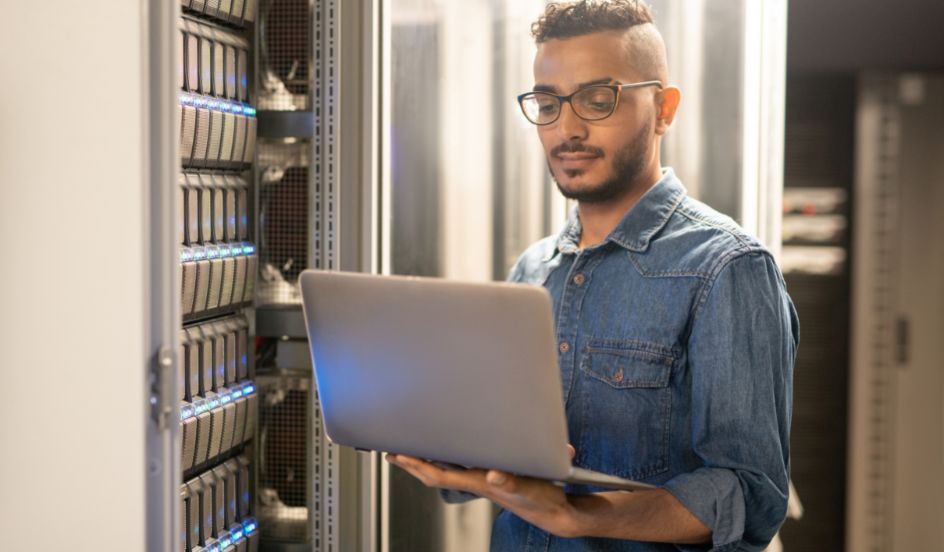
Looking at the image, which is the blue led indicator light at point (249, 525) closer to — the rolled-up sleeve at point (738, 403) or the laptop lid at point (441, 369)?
the laptop lid at point (441, 369)

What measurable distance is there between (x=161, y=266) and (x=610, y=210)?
2.46 feet

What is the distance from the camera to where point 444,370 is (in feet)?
4.49

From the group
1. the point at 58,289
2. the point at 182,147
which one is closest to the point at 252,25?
the point at 182,147

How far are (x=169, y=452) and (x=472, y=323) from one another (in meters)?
0.57

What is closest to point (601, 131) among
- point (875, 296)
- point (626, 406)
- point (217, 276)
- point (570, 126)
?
point (570, 126)

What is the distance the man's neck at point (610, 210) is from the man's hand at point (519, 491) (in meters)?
0.49

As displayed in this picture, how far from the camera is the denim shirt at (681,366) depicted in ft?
4.86

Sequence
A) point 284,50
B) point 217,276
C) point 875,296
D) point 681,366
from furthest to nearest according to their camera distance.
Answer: point 875,296, point 284,50, point 217,276, point 681,366

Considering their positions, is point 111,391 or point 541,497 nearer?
point 541,497

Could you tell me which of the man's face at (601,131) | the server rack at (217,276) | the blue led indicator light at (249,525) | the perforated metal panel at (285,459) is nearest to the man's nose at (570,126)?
the man's face at (601,131)

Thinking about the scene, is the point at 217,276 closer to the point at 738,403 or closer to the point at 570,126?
the point at 570,126

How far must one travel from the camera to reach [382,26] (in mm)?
2316

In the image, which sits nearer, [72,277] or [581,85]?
[72,277]

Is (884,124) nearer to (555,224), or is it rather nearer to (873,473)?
(873,473)
